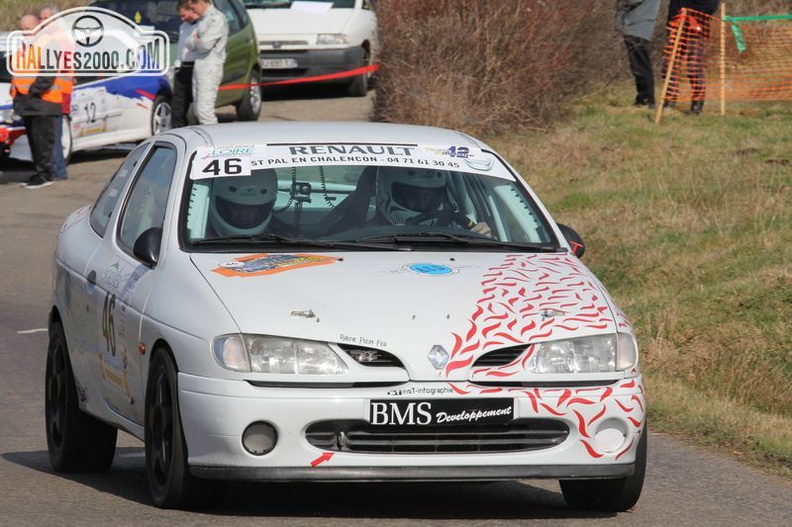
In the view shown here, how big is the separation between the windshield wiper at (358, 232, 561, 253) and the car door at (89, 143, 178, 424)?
0.95 m

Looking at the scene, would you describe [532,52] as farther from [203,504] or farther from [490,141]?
[203,504]

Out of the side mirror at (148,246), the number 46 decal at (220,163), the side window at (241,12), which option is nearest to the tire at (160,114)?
the side window at (241,12)

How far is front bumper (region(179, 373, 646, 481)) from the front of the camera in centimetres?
593

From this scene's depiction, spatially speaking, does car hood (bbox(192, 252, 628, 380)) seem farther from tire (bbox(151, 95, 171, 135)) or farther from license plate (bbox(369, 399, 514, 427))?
tire (bbox(151, 95, 171, 135))

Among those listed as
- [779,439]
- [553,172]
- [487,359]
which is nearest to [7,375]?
[779,439]

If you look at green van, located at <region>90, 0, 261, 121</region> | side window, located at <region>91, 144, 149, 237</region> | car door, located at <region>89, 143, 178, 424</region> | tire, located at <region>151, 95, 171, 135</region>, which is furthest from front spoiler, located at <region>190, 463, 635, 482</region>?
green van, located at <region>90, 0, 261, 121</region>

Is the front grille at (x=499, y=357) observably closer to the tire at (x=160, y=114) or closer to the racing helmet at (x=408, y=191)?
the racing helmet at (x=408, y=191)

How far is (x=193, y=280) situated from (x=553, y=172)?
11.8 meters

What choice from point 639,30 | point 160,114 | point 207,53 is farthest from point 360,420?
point 639,30

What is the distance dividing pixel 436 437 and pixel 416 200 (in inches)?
62.8

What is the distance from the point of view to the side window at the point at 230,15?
22516 millimetres

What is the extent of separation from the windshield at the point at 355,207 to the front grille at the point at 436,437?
3.74 ft

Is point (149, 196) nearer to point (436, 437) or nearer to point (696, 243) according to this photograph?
point (436, 437)

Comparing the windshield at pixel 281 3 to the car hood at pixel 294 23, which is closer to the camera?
the car hood at pixel 294 23
